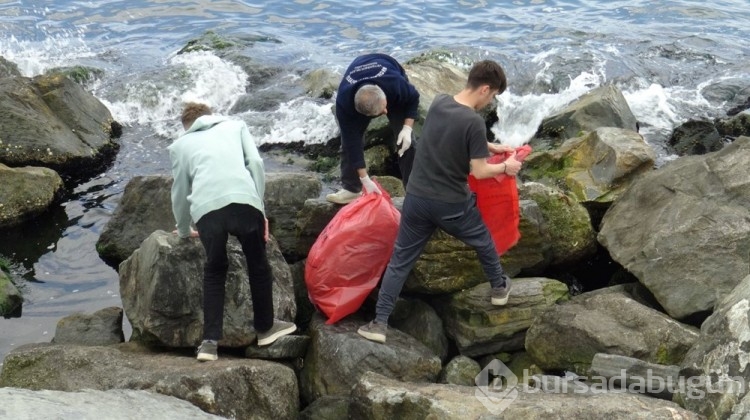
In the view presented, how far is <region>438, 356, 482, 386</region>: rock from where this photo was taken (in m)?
6.26

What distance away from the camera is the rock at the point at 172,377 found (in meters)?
5.57

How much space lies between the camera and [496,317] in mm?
6578

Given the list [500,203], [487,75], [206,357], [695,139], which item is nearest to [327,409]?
[206,357]

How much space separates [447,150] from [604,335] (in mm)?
1785

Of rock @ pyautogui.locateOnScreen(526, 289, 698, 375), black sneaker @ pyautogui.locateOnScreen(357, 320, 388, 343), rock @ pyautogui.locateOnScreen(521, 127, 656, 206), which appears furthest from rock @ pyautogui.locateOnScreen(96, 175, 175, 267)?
rock @ pyautogui.locateOnScreen(521, 127, 656, 206)

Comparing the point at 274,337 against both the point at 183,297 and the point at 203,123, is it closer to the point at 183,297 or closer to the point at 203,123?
the point at 183,297

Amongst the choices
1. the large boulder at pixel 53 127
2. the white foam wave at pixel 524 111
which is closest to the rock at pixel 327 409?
the large boulder at pixel 53 127

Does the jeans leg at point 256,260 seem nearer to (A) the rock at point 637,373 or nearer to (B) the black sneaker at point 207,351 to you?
(B) the black sneaker at point 207,351

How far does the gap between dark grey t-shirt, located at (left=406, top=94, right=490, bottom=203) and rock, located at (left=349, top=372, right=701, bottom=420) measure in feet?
4.56

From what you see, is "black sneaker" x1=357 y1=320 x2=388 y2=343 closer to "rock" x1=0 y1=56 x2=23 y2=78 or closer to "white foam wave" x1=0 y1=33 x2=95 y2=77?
"rock" x1=0 y1=56 x2=23 y2=78

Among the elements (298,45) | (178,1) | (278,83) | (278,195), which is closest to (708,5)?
(298,45)

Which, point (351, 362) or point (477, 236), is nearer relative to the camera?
point (351, 362)

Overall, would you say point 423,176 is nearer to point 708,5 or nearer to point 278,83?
point 278,83

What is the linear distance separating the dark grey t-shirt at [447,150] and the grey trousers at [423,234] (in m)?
0.08
